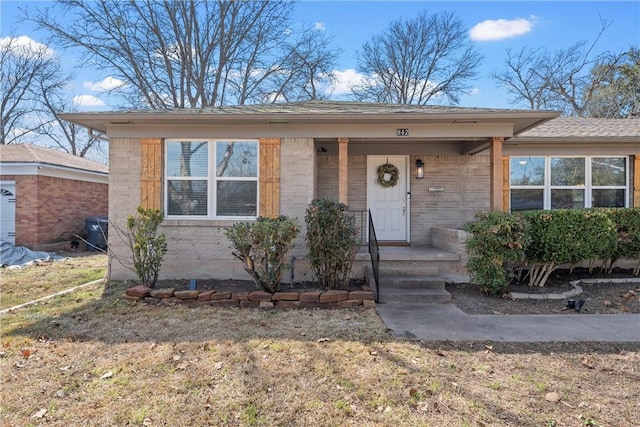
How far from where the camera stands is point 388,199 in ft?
28.4

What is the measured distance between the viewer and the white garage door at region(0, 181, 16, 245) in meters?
11.0

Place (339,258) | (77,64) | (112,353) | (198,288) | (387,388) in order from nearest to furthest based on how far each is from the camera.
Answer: (387,388), (112,353), (339,258), (198,288), (77,64)

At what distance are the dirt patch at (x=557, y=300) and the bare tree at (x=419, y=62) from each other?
16407mm

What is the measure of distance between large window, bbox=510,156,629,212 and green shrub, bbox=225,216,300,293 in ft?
19.7

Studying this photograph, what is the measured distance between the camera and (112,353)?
3590 mm

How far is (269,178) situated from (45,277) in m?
5.34

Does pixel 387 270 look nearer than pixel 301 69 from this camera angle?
Yes

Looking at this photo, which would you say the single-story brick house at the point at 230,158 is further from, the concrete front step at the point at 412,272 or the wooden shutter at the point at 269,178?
the concrete front step at the point at 412,272

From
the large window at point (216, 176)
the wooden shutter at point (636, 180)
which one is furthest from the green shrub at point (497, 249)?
the wooden shutter at point (636, 180)

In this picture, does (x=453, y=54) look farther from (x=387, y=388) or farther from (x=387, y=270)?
(x=387, y=388)

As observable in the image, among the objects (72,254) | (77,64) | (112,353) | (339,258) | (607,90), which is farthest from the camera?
(607,90)

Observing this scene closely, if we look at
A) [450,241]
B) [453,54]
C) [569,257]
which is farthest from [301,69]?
[569,257]

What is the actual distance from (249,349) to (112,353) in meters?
1.37

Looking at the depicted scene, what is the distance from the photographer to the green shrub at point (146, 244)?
5781mm
